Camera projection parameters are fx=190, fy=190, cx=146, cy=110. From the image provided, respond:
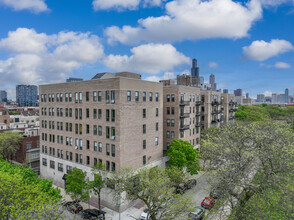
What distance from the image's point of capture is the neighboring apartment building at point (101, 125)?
3127cm

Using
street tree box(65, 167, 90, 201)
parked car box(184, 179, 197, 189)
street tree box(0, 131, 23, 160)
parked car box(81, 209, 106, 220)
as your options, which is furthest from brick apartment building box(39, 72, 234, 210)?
street tree box(0, 131, 23, 160)

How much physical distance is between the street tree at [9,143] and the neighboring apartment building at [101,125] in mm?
8702

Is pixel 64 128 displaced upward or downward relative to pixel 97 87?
downward

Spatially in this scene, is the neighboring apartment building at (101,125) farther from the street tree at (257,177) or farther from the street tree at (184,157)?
the street tree at (257,177)

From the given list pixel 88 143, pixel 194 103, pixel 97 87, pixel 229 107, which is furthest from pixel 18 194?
pixel 229 107

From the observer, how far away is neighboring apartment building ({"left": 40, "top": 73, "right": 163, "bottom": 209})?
3127 centimetres

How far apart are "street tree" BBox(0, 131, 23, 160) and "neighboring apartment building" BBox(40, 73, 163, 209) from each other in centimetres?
870

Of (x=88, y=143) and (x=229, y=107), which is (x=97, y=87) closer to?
(x=88, y=143)

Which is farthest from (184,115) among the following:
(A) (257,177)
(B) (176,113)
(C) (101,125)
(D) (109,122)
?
(A) (257,177)

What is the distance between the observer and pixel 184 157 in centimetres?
A: 3641

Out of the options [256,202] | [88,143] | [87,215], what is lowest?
[87,215]

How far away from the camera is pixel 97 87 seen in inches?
1318

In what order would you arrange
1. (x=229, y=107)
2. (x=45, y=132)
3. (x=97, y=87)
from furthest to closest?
(x=229, y=107) < (x=45, y=132) < (x=97, y=87)

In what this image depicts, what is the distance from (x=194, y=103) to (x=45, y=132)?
36976 mm
